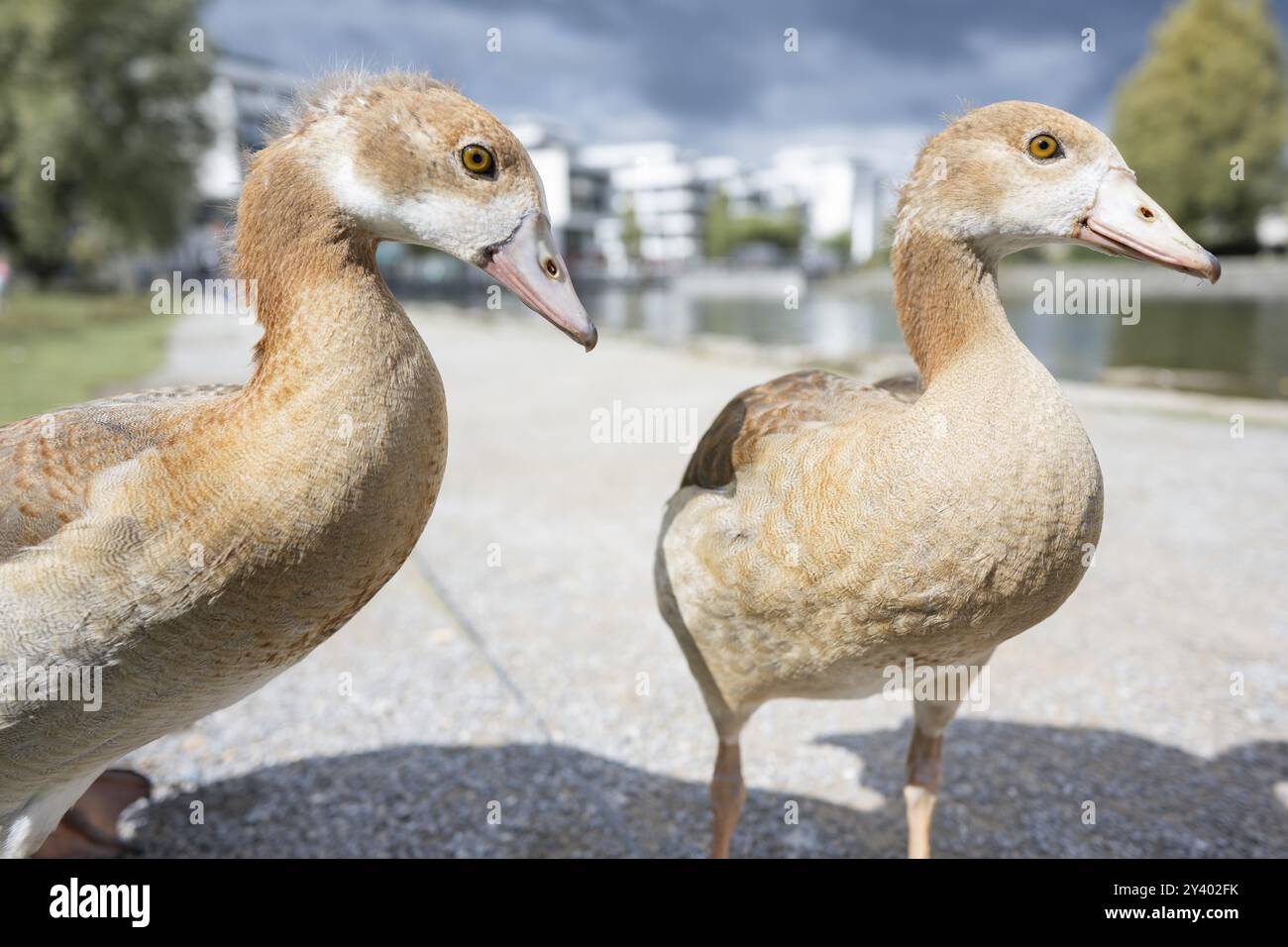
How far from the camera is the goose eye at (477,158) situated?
78.4 inches

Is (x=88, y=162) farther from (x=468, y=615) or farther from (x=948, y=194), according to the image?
(x=948, y=194)

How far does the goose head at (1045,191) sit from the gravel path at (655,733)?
2515 millimetres

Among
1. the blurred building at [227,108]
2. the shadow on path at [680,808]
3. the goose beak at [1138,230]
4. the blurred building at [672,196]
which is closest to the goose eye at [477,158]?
the goose beak at [1138,230]

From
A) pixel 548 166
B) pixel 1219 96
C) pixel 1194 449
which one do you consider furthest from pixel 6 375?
pixel 548 166

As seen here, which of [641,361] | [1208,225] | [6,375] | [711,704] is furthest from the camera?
[1208,225]

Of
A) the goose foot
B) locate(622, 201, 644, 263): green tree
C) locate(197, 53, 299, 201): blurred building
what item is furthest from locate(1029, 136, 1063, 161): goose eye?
locate(622, 201, 644, 263): green tree

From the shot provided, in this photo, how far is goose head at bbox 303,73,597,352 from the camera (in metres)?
2.00

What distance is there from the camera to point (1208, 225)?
52844 millimetres

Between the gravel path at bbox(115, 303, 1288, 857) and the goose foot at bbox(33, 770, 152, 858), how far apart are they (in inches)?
6.6

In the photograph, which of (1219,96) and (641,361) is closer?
(641,361)

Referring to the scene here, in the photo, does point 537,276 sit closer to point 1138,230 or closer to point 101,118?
point 1138,230

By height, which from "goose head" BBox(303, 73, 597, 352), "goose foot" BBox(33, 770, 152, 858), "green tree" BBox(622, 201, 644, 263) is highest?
"green tree" BBox(622, 201, 644, 263)

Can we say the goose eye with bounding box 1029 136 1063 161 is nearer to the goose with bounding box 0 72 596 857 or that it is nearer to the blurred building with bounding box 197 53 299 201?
the goose with bounding box 0 72 596 857
